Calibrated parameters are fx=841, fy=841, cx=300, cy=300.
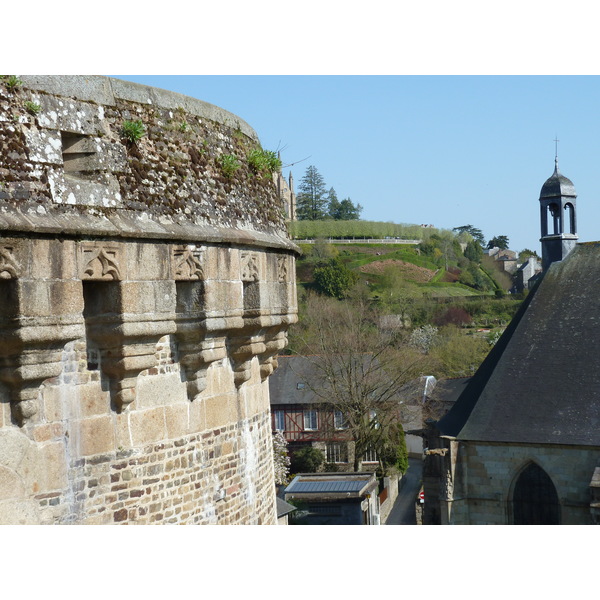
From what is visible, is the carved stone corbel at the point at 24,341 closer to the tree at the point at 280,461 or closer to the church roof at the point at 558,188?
the church roof at the point at 558,188

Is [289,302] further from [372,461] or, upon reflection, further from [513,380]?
[372,461]

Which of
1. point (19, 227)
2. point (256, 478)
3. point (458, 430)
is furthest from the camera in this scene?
point (458, 430)

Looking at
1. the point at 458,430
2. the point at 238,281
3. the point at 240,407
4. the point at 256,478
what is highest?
the point at 238,281

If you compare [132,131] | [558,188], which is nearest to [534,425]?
[558,188]

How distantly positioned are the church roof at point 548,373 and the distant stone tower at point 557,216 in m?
0.42

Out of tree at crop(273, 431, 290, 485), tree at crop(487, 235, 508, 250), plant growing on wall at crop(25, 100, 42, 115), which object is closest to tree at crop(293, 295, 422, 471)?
tree at crop(273, 431, 290, 485)

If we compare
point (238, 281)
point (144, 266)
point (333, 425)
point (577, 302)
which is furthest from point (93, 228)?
point (333, 425)

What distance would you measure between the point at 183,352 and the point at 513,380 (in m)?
15.8

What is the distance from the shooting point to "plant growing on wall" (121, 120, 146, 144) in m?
5.62

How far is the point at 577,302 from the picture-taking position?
21047 millimetres

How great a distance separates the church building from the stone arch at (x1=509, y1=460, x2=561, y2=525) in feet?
0.08

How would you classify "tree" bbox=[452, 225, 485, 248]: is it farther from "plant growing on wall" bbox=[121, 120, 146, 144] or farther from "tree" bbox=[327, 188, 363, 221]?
"plant growing on wall" bbox=[121, 120, 146, 144]

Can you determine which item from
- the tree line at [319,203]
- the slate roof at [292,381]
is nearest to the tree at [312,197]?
the tree line at [319,203]

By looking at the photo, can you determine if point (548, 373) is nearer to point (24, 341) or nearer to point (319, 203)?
point (24, 341)
